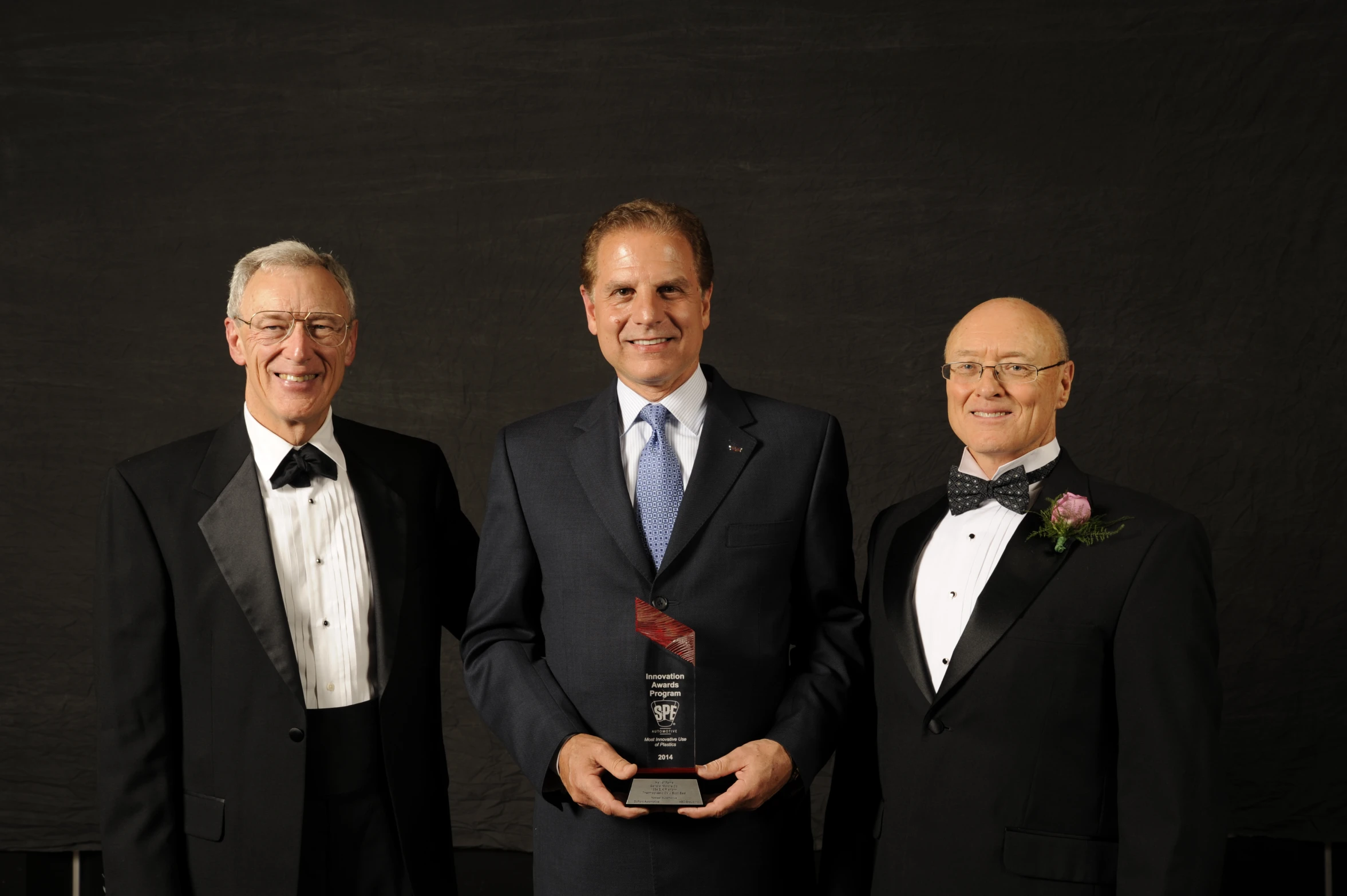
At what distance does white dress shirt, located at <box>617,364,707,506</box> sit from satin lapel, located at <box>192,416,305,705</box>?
0.73 meters

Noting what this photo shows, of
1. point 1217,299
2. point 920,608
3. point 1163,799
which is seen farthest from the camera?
point 1217,299

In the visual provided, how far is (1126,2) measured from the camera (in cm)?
414

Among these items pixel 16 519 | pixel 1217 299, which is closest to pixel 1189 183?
pixel 1217 299

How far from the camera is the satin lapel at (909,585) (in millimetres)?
2344

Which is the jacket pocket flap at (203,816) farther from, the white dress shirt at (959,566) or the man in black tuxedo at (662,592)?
the white dress shirt at (959,566)

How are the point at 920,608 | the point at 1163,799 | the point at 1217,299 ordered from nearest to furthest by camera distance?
1. the point at 1163,799
2. the point at 920,608
3. the point at 1217,299

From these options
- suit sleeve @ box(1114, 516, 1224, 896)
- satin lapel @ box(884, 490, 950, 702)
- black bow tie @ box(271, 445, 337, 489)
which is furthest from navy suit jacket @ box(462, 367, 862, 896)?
suit sleeve @ box(1114, 516, 1224, 896)

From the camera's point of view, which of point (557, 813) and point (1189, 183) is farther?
point (1189, 183)

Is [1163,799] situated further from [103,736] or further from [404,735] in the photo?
[103,736]

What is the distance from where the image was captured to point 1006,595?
2270mm

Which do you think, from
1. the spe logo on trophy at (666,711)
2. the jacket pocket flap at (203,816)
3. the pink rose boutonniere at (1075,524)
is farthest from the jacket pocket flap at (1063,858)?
the jacket pocket flap at (203,816)

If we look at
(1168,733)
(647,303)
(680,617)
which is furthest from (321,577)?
(1168,733)

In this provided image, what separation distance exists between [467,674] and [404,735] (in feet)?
0.61

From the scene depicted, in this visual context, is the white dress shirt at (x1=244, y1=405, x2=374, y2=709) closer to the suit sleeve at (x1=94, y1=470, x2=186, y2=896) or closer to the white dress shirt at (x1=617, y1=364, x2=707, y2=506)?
the suit sleeve at (x1=94, y1=470, x2=186, y2=896)
